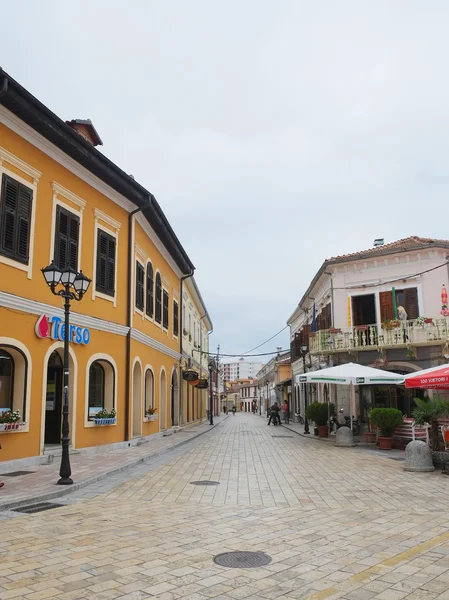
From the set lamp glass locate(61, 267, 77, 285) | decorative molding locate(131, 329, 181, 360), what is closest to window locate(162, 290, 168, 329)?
decorative molding locate(131, 329, 181, 360)

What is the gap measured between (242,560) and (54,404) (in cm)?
981

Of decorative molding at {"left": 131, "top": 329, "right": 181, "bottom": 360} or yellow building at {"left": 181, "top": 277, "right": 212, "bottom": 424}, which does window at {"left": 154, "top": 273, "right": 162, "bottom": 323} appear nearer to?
decorative molding at {"left": 131, "top": 329, "right": 181, "bottom": 360}

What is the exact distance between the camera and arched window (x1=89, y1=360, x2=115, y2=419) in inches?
588

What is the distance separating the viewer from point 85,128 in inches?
635

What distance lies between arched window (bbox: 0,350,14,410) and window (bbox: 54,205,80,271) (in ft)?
8.79

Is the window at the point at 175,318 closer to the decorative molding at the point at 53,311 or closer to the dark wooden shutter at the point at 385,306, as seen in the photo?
the decorative molding at the point at 53,311

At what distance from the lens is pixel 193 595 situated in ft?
14.2

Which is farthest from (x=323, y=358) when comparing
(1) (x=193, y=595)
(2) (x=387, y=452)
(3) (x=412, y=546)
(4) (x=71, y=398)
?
(1) (x=193, y=595)

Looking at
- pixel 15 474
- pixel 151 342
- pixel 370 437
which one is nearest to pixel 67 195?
pixel 15 474

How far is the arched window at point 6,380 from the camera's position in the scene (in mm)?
11484

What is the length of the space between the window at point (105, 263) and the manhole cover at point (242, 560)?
10.7 m

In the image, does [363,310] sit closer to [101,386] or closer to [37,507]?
[101,386]

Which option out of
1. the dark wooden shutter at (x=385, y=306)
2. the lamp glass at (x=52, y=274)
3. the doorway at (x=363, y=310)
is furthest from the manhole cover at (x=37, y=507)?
the doorway at (x=363, y=310)

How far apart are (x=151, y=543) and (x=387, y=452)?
37.5 ft
